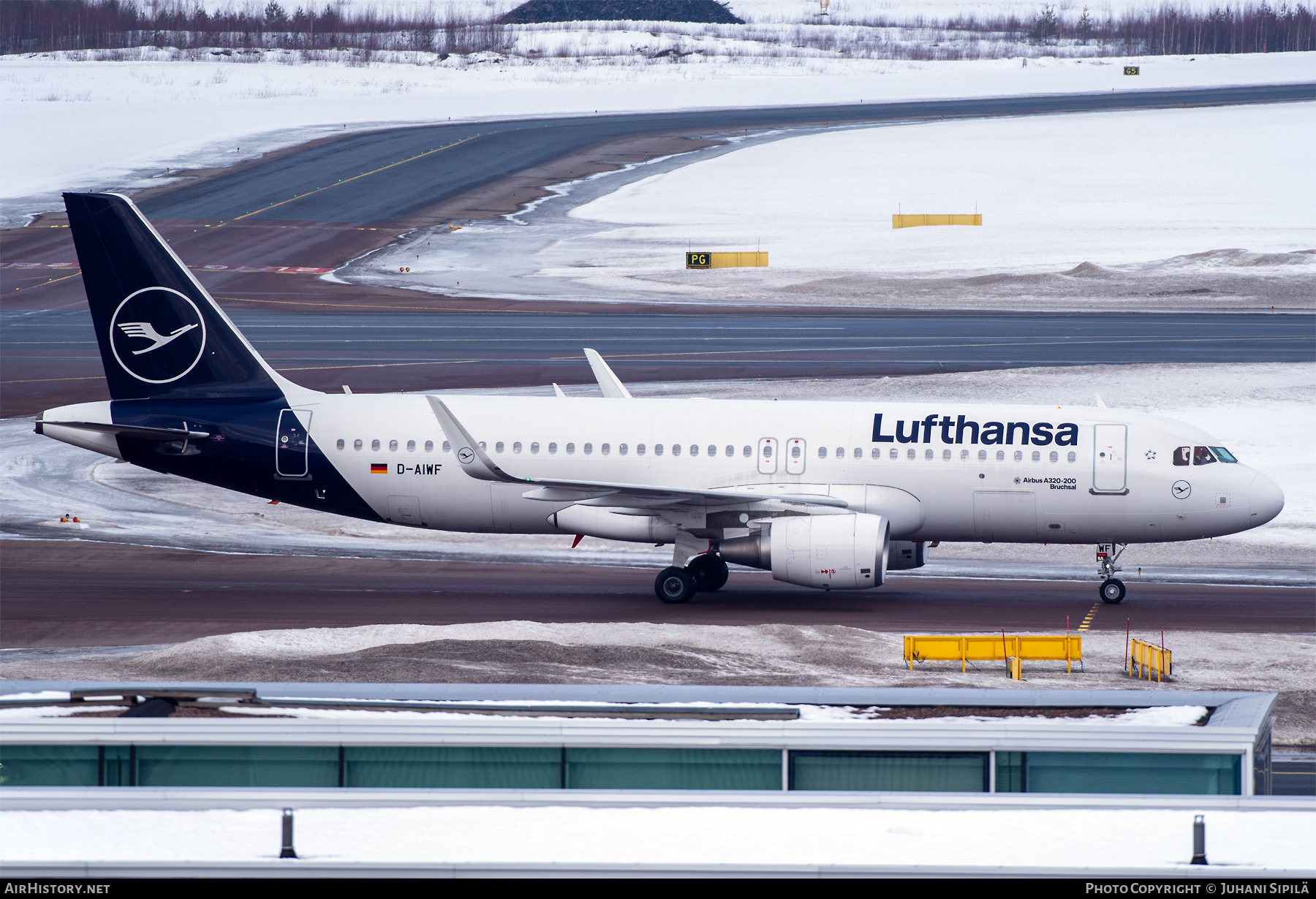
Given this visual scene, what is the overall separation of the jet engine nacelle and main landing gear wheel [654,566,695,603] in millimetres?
2135

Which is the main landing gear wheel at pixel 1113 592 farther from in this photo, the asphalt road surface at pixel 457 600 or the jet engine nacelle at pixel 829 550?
the jet engine nacelle at pixel 829 550

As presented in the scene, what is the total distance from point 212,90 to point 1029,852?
518 ft

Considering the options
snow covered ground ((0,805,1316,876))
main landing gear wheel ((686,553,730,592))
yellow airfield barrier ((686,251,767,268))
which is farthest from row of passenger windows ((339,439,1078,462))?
yellow airfield barrier ((686,251,767,268))

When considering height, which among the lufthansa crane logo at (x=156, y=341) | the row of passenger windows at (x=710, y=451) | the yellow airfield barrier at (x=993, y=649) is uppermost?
the lufthansa crane logo at (x=156, y=341)

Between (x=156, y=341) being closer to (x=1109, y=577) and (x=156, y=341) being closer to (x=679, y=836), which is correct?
(x=1109, y=577)

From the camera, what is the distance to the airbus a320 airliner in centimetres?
3216

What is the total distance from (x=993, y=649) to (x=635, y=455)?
375 inches

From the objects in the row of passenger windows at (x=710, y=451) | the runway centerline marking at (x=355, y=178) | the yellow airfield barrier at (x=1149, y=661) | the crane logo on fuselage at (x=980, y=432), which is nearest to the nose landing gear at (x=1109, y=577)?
the row of passenger windows at (x=710, y=451)

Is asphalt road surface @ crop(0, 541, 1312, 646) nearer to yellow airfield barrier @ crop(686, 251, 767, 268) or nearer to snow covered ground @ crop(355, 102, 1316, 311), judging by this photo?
snow covered ground @ crop(355, 102, 1316, 311)

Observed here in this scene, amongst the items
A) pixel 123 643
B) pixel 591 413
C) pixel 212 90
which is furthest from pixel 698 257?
pixel 212 90

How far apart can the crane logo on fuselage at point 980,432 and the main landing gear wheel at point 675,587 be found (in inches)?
202

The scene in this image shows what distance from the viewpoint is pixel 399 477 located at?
109 feet

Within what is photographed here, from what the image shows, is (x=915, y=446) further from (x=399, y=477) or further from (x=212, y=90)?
(x=212, y=90)

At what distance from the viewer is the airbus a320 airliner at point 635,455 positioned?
32156 millimetres
